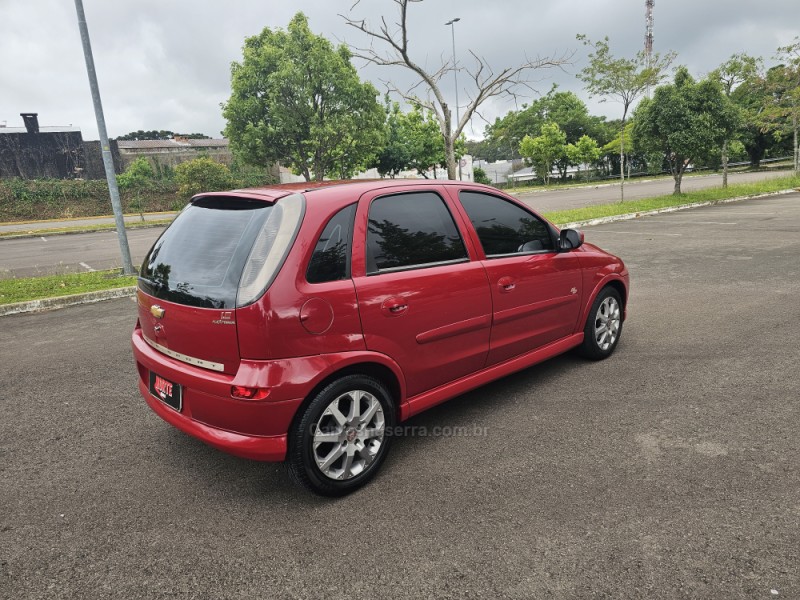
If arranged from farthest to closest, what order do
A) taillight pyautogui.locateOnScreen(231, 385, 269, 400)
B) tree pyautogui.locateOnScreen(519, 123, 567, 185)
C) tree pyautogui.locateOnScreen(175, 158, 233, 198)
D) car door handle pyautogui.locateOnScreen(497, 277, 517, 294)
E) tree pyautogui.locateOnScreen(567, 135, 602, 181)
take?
tree pyautogui.locateOnScreen(567, 135, 602, 181) < tree pyautogui.locateOnScreen(519, 123, 567, 185) < tree pyautogui.locateOnScreen(175, 158, 233, 198) < car door handle pyautogui.locateOnScreen(497, 277, 517, 294) < taillight pyautogui.locateOnScreen(231, 385, 269, 400)

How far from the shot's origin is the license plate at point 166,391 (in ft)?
9.34

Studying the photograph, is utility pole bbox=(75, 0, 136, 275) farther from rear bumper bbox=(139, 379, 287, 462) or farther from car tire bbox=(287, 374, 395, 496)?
car tire bbox=(287, 374, 395, 496)

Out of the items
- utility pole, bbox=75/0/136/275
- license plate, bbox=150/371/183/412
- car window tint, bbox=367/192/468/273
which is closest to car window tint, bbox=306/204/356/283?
car window tint, bbox=367/192/468/273

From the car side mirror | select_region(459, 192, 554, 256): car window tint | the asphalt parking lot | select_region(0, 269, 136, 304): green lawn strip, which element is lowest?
the asphalt parking lot

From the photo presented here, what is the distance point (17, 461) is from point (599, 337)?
4337mm

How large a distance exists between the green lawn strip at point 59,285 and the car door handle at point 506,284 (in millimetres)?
7139

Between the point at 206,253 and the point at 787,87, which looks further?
the point at 787,87

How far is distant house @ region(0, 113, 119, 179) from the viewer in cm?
5031

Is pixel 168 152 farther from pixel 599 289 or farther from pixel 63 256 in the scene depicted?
pixel 599 289

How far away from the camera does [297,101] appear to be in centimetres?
2358

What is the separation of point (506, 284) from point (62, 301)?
709cm

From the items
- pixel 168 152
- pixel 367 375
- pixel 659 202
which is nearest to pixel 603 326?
pixel 367 375

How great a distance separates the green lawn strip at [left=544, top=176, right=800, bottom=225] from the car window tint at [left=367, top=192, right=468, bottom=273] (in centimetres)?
1184

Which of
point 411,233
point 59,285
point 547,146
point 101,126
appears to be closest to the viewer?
point 411,233
